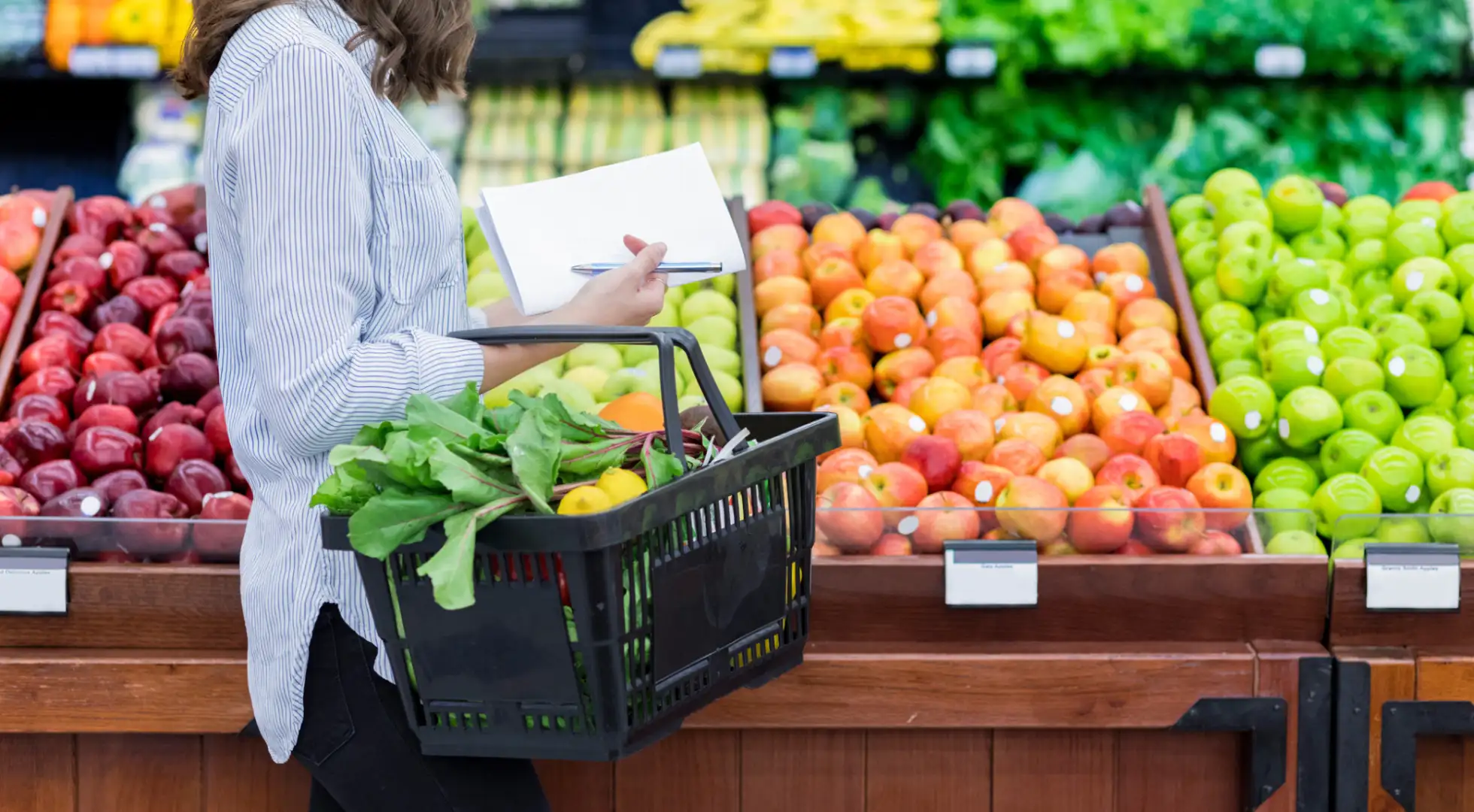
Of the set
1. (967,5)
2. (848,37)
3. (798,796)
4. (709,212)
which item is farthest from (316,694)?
(967,5)

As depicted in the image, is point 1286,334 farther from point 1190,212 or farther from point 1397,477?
point 1190,212

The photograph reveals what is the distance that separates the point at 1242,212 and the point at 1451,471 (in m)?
0.85

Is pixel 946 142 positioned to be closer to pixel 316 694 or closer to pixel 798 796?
pixel 798 796

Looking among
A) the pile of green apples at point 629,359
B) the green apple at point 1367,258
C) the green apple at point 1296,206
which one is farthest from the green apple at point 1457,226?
the pile of green apples at point 629,359

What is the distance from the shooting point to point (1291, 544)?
1917 millimetres

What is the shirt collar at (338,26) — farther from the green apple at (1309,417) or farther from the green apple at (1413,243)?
the green apple at (1413,243)

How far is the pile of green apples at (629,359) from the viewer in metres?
2.49

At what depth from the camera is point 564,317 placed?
133cm

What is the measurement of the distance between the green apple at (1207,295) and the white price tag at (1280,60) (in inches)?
50.9

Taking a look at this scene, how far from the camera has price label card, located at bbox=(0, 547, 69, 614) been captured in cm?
184

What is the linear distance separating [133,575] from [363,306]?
83 centimetres

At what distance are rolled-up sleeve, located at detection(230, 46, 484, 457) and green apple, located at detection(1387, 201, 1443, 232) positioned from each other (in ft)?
7.39

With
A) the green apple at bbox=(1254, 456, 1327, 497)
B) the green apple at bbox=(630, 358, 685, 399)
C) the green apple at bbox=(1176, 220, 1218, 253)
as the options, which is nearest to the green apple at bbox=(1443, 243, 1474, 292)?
the green apple at bbox=(1176, 220, 1218, 253)

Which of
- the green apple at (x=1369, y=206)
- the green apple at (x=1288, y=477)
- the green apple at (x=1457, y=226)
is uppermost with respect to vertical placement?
the green apple at (x=1369, y=206)
